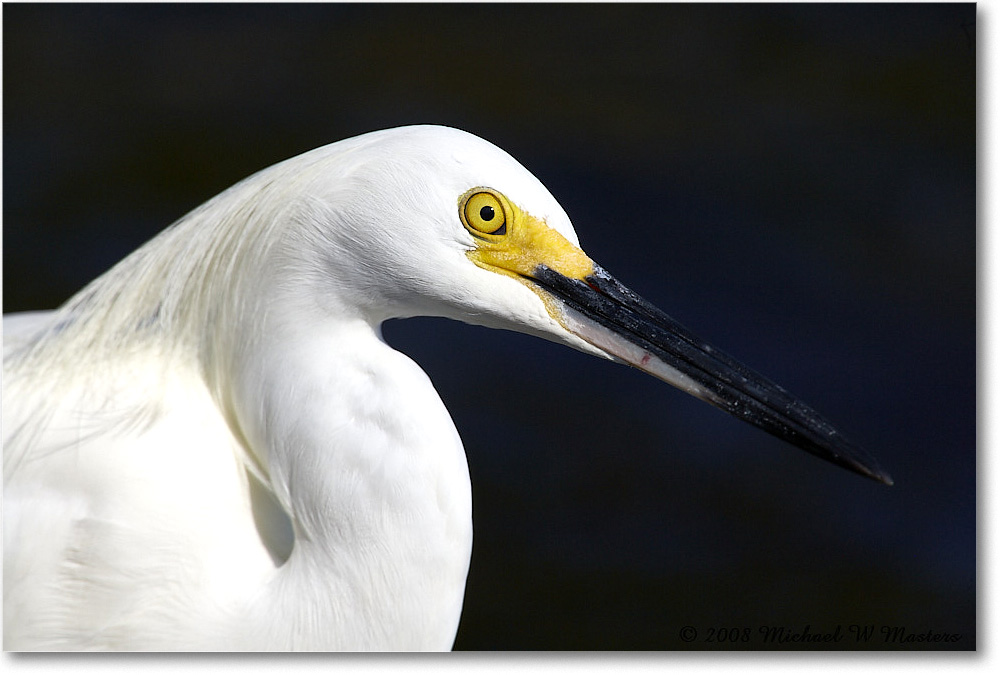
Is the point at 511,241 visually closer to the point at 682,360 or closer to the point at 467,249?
the point at 467,249

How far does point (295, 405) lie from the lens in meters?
1.39

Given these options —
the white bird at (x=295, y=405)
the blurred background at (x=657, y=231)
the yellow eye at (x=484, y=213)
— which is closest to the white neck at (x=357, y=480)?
the white bird at (x=295, y=405)

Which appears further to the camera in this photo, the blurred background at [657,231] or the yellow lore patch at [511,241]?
the blurred background at [657,231]

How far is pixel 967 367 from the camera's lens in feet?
6.52

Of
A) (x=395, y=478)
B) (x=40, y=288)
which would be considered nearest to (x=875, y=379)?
(x=395, y=478)

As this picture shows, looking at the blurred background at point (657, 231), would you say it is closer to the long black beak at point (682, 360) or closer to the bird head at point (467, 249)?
the long black beak at point (682, 360)

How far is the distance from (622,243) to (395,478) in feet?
5.07

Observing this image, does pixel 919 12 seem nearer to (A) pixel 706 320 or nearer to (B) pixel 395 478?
(A) pixel 706 320

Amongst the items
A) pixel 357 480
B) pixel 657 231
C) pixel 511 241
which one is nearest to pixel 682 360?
pixel 511 241

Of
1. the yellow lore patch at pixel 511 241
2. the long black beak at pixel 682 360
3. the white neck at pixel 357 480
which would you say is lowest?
the white neck at pixel 357 480

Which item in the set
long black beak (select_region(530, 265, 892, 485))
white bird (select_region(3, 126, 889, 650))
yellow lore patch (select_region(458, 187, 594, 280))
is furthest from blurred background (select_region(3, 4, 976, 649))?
yellow lore patch (select_region(458, 187, 594, 280))

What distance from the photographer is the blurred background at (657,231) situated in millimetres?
1964

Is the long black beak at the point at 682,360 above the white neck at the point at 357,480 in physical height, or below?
above

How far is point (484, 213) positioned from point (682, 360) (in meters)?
0.37
